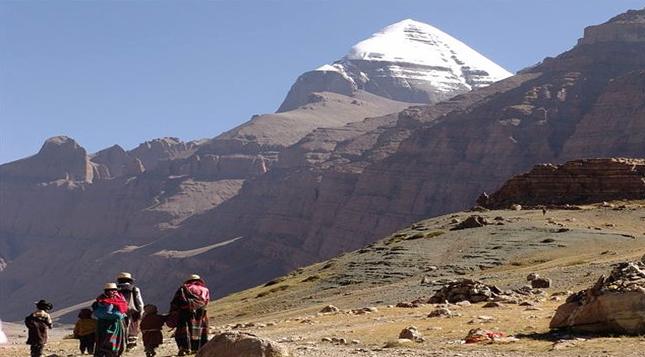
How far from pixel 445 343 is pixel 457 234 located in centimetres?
3999

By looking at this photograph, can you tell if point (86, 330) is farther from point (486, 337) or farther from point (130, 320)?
point (486, 337)

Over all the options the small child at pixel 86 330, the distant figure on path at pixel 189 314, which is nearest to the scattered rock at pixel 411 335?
the distant figure on path at pixel 189 314

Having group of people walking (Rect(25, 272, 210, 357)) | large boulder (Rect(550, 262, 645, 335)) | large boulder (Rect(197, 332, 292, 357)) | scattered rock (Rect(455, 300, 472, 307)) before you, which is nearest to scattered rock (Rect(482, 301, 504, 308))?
scattered rock (Rect(455, 300, 472, 307))

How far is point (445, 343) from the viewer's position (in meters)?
16.9

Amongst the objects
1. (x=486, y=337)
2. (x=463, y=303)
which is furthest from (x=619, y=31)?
(x=486, y=337)

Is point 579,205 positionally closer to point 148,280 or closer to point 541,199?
point 541,199

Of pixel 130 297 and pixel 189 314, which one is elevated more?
pixel 130 297

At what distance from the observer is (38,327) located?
18.5 meters

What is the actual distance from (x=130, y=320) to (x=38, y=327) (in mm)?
2840

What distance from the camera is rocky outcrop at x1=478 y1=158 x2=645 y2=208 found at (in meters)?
68.3

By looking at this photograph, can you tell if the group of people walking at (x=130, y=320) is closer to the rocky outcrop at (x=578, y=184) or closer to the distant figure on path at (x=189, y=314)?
the distant figure on path at (x=189, y=314)

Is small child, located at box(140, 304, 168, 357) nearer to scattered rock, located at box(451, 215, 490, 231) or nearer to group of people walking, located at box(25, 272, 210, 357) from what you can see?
group of people walking, located at box(25, 272, 210, 357)

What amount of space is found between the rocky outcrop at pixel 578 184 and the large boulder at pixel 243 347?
2261 inches

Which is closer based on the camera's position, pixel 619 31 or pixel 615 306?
pixel 615 306
